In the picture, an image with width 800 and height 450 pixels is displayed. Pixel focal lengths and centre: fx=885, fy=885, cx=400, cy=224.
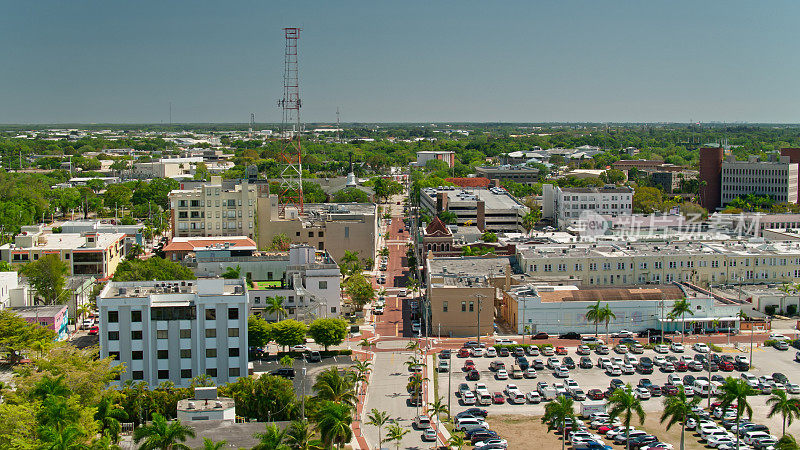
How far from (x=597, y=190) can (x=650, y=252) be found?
4106cm

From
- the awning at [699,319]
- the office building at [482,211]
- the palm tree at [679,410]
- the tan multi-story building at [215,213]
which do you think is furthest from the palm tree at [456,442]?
the office building at [482,211]

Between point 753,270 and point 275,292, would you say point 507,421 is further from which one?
point 753,270

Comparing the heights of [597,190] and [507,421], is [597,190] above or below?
above

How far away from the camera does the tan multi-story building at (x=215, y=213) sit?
83.1 metres

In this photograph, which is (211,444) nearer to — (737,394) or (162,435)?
(162,435)

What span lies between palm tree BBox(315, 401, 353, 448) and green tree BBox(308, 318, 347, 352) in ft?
57.5

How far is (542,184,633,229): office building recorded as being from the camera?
110 meters

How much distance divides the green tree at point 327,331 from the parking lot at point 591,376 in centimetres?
721

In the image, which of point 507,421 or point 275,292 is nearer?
point 507,421

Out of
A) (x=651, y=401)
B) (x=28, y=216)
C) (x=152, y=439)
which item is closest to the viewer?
(x=152, y=439)

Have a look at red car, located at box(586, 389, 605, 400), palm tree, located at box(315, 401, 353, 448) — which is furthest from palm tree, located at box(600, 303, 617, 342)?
palm tree, located at box(315, 401, 353, 448)

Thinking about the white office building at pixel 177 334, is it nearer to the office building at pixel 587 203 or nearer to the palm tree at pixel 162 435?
the palm tree at pixel 162 435

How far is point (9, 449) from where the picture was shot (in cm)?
3241

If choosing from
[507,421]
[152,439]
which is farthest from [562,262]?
[152,439]
